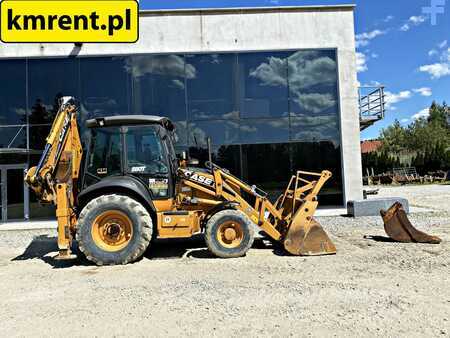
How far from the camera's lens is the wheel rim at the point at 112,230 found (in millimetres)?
6461

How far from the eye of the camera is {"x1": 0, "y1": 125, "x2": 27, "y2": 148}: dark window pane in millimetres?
13500

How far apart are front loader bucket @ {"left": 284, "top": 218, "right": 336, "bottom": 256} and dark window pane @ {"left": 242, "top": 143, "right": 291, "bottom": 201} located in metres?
7.24

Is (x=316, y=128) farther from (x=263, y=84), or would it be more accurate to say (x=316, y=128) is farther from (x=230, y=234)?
(x=230, y=234)

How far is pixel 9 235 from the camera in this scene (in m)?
10.7

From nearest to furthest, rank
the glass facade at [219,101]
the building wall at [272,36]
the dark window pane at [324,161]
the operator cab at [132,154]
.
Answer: the operator cab at [132,154] → the glass facade at [219,101] → the building wall at [272,36] → the dark window pane at [324,161]

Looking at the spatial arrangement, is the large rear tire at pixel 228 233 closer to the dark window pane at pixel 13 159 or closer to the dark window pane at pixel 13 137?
the dark window pane at pixel 13 137

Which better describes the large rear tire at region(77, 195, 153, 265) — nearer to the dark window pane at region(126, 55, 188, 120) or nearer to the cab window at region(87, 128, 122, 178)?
the cab window at region(87, 128, 122, 178)

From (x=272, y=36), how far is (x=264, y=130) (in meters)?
3.81

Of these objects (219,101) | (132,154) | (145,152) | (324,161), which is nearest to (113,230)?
(132,154)

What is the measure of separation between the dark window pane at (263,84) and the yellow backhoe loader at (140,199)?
739cm

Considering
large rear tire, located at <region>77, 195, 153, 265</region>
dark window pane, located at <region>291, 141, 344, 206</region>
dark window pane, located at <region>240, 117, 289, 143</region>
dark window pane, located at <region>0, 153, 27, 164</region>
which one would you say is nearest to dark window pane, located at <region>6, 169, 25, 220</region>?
dark window pane, located at <region>0, 153, 27, 164</region>

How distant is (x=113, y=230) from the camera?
6531 millimetres

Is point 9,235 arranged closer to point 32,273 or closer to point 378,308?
point 32,273

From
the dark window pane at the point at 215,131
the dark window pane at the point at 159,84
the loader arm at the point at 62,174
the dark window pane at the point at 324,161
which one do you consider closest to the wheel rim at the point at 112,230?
the loader arm at the point at 62,174
